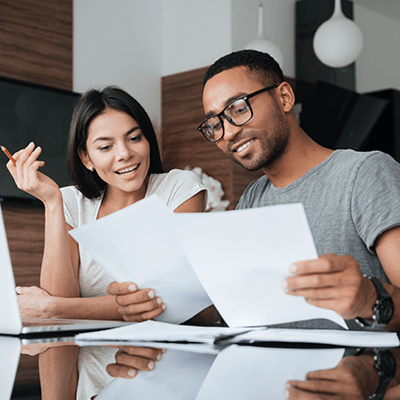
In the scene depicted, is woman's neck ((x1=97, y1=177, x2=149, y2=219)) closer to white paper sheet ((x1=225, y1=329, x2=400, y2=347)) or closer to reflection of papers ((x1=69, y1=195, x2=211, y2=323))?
reflection of papers ((x1=69, y1=195, x2=211, y2=323))

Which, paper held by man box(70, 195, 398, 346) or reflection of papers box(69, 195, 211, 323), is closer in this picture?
paper held by man box(70, 195, 398, 346)

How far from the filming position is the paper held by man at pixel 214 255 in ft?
2.11

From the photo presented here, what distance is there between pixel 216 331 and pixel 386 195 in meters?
0.39

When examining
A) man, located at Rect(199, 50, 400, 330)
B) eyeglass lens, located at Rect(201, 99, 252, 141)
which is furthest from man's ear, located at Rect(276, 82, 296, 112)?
eyeglass lens, located at Rect(201, 99, 252, 141)

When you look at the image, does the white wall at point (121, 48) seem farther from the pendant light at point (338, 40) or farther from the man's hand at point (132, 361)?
the man's hand at point (132, 361)

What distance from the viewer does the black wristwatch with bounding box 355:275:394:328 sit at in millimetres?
730

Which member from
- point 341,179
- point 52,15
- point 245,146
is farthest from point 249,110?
point 52,15

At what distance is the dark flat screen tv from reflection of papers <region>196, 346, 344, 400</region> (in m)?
2.42

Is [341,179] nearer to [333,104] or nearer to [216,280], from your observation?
[216,280]

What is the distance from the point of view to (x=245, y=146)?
45.0 inches

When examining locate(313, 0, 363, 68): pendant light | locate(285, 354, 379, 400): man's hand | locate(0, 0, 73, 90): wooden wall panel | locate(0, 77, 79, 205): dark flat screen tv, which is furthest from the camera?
locate(0, 0, 73, 90): wooden wall panel

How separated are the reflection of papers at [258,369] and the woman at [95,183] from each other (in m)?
0.74

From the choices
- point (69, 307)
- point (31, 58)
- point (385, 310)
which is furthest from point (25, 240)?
point (385, 310)

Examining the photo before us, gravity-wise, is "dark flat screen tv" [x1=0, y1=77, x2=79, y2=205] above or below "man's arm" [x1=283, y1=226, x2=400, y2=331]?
below
